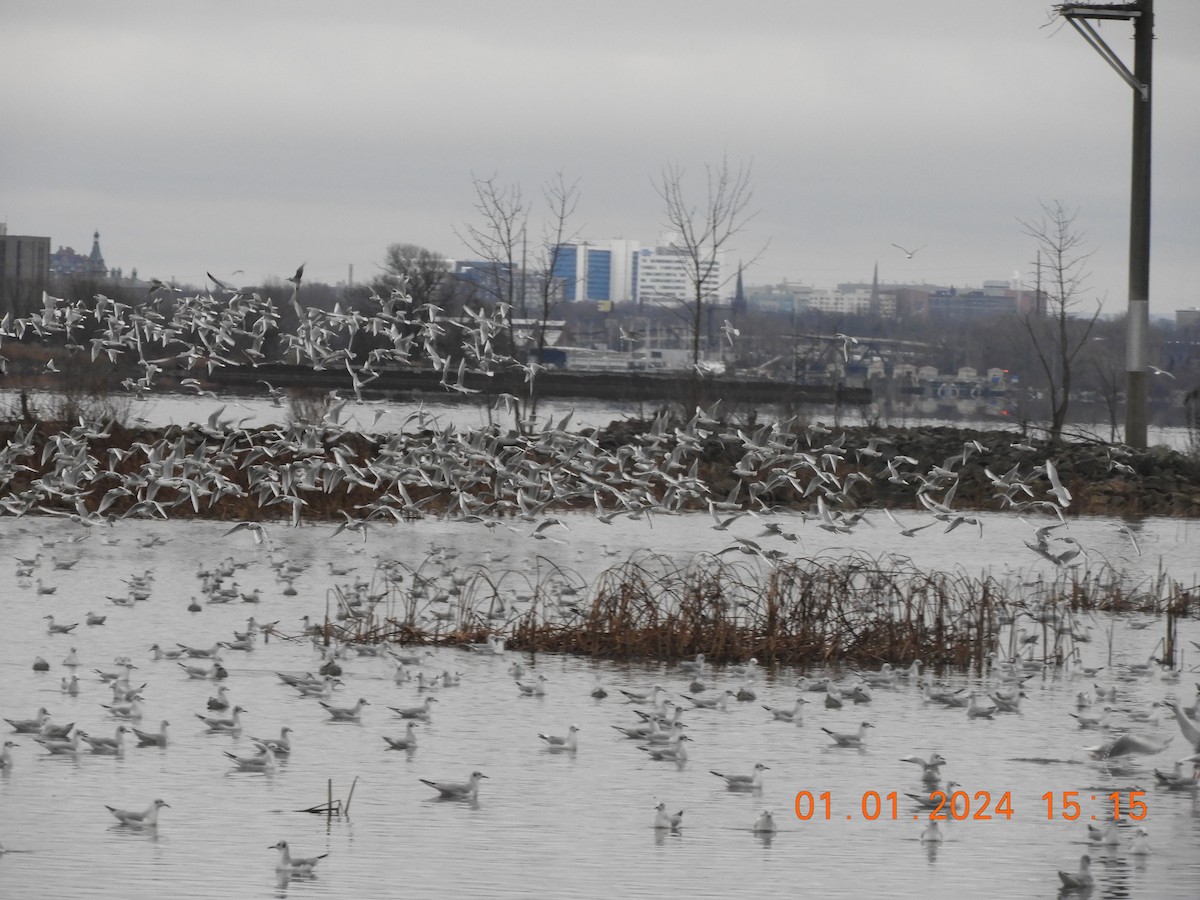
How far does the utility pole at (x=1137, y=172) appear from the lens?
30.2 m

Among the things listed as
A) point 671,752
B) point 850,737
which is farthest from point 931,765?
point 671,752

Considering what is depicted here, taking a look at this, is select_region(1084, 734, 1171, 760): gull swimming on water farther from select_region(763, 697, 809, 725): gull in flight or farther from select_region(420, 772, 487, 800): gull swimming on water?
select_region(420, 772, 487, 800): gull swimming on water

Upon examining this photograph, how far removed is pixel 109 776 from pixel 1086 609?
11.8m

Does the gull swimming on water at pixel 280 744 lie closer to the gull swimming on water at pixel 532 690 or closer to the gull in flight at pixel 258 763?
the gull in flight at pixel 258 763

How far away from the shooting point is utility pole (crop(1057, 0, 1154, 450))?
3019 cm

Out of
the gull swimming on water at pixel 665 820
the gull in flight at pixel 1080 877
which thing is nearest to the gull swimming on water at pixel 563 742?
the gull swimming on water at pixel 665 820

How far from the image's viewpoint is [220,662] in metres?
14.9

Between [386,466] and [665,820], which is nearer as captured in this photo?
[665,820]

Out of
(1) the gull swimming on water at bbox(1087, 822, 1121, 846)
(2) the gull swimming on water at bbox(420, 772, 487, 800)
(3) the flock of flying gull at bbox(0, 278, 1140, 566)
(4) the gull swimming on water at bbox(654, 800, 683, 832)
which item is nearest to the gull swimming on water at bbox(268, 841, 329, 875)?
(2) the gull swimming on water at bbox(420, 772, 487, 800)

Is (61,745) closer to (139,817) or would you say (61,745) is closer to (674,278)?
(139,817)
